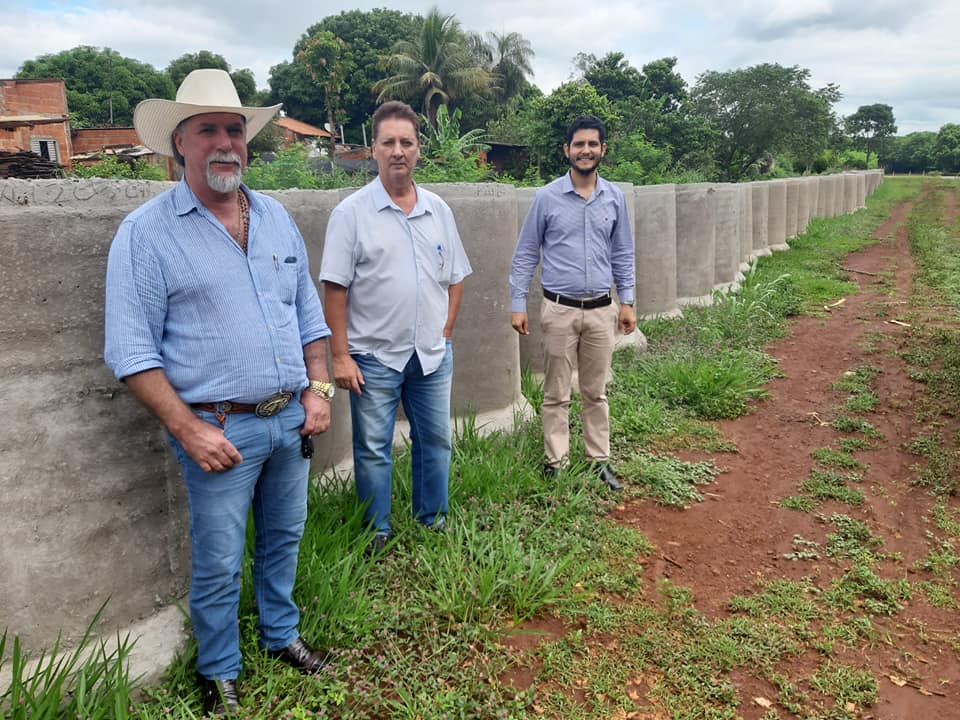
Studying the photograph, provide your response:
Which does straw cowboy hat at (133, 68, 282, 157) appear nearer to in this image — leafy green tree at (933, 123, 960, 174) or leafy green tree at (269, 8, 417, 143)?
leafy green tree at (269, 8, 417, 143)

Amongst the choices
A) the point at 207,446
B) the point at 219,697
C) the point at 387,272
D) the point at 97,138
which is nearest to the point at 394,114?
the point at 387,272

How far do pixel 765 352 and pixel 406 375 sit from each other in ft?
15.9

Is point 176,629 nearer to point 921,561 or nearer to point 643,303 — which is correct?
point 921,561

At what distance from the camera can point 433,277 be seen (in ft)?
10.6

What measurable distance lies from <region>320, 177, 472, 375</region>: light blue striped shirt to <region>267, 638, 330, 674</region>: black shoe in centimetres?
115

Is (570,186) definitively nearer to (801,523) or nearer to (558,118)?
(801,523)

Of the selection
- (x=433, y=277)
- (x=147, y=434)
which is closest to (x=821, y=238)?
(x=433, y=277)

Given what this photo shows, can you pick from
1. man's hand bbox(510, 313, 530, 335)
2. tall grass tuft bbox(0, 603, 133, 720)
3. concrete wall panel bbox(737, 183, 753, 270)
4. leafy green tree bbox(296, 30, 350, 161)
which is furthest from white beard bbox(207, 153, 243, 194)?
leafy green tree bbox(296, 30, 350, 161)

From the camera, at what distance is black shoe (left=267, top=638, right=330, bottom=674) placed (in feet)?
8.64

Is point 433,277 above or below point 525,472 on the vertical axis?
above

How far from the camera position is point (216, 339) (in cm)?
219

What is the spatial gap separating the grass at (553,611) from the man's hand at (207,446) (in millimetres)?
734

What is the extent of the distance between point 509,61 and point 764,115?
2167 centimetres

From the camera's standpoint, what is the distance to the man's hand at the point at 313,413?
2451 mm
